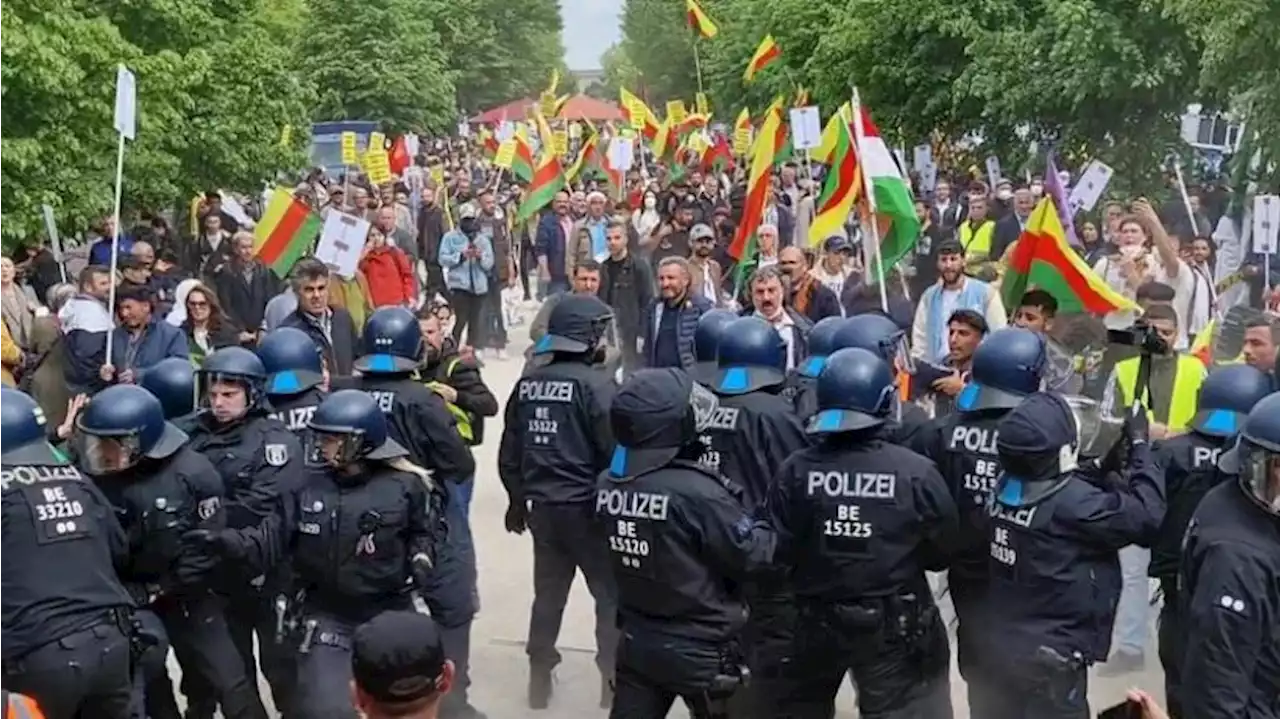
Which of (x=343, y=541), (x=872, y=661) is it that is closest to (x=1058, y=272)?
(x=872, y=661)

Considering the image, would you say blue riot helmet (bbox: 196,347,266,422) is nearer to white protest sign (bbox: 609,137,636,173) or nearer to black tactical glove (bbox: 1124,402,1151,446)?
black tactical glove (bbox: 1124,402,1151,446)

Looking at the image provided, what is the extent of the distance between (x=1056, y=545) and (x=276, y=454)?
10.8ft

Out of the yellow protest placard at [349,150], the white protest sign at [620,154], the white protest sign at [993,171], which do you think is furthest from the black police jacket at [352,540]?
the white protest sign at [620,154]

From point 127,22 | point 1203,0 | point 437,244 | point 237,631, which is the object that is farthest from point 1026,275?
point 127,22

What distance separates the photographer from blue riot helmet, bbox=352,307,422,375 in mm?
7832

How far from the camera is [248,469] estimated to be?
7.12 m

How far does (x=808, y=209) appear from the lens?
18.5 meters

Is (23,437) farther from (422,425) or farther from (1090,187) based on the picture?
(1090,187)

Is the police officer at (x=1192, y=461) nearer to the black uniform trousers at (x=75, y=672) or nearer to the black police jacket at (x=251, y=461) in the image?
the black police jacket at (x=251, y=461)

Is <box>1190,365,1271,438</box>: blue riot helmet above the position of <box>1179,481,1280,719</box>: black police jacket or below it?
above

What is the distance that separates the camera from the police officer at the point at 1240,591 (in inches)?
188

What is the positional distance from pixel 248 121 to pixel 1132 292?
13265 millimetres

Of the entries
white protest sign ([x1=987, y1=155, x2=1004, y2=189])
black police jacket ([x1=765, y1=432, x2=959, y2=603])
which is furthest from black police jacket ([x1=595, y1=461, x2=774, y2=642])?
white protest sign ([x1=987, y1=155, x2=1004, y2=189])

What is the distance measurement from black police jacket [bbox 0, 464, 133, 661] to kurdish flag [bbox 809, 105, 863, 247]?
257 inches
